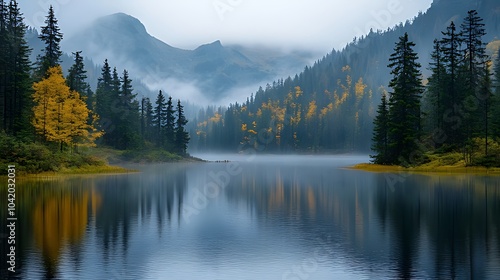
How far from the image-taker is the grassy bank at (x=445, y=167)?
69.6m

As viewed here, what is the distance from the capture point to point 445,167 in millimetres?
74312

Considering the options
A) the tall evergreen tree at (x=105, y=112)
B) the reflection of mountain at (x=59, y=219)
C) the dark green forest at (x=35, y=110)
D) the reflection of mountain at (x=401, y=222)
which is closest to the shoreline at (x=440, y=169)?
the reflection of mountain at (x=401, y=222)

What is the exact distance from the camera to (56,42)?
315 ft

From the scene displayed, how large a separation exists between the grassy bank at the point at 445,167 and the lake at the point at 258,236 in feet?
83.5

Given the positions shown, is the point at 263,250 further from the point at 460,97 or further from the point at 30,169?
the point at 460,97

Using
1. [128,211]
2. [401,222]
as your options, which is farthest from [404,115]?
[128,211]

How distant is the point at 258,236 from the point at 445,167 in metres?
55.8

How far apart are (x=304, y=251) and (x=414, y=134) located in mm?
62864

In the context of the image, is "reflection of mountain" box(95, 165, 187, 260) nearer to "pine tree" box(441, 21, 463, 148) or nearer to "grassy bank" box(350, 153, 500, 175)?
"grassy bank" box(350, 153, 500, 175)

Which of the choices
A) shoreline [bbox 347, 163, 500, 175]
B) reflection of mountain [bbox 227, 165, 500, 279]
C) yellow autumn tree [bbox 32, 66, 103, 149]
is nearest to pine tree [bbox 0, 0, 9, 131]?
yellow autumn tree [bbox 32, 66, 103, 149]

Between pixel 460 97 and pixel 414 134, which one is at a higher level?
pixel 460 97

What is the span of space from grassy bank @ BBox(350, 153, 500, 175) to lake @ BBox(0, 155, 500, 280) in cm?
2545

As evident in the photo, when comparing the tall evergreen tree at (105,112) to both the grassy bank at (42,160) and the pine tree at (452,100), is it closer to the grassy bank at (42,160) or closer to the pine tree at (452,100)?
the grassy bank at (42,160)

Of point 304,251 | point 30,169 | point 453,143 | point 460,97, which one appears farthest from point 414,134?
point 304,251
